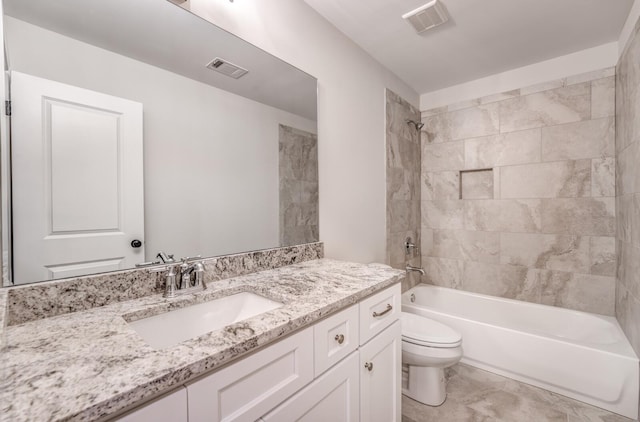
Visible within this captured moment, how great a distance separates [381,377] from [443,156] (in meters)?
2.32

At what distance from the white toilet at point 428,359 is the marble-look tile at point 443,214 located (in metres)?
1.22

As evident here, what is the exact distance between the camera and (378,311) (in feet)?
3.92

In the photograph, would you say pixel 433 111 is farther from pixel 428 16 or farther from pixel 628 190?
pixel 628 190

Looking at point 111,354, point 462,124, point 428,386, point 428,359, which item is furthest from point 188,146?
point 462,124

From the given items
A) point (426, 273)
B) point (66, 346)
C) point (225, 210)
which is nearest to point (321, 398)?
point (66, 346)

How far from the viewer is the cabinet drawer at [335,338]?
88 cm

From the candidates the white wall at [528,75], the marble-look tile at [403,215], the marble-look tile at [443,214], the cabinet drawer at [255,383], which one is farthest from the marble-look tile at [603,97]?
the cabinet drawer at [255,383]

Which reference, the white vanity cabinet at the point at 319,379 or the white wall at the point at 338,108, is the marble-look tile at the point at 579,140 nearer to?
the white wall at the point at 338,108

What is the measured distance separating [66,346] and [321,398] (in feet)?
2.30

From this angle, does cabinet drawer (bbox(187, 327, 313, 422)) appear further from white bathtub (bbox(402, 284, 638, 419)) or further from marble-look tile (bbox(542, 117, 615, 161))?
marble-look tile (bbox(542, 117, 615, 161))

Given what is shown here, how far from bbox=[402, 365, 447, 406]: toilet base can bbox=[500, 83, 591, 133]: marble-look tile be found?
84.8 inches

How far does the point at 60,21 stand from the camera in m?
0.85

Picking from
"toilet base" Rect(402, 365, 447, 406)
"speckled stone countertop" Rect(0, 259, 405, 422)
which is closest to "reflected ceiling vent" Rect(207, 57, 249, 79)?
"speckled stone countertop" Rect(0, 259, 405, 422)

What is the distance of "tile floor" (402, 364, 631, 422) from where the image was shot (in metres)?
1.65
